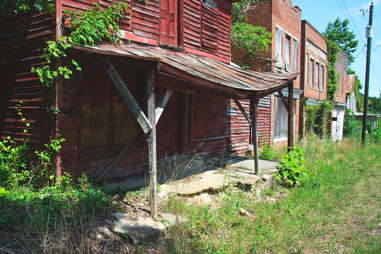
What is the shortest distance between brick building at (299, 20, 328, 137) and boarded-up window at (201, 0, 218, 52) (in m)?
8.76

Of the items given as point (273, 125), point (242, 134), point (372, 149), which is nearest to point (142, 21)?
point (242, 134)

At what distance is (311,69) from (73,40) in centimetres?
1643

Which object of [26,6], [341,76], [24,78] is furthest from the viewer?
[341,76]

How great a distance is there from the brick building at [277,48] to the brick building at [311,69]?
2.08 ft

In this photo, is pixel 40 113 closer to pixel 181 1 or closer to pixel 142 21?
pixel 142 21

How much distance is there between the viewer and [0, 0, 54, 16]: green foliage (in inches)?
207

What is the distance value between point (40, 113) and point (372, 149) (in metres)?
16.9

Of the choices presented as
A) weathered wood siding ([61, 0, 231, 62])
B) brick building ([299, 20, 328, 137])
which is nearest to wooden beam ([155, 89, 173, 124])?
weathered wood siding ([61, 0, 231, 62])

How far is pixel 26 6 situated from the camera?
5418mm

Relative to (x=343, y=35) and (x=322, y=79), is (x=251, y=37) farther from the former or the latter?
(x=343, y=35)

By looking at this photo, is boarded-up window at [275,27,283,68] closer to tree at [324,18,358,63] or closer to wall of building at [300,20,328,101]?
wall of building at [300,20,328,101]

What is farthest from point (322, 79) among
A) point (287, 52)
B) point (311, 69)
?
point (287, 52)

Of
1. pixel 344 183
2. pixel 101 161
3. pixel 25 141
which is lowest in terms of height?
pixel 344 183

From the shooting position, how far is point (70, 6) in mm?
5574
